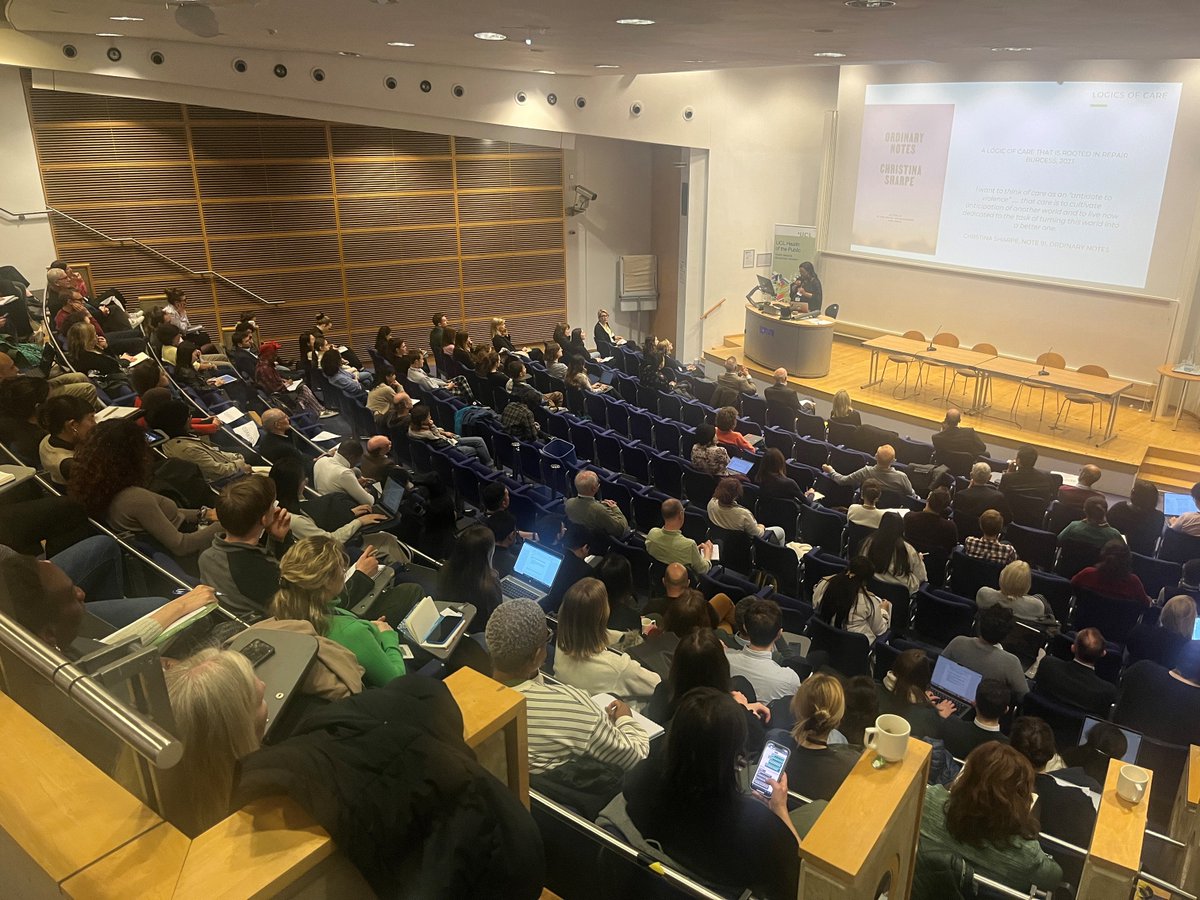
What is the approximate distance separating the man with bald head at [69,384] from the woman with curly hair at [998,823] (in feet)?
16.2

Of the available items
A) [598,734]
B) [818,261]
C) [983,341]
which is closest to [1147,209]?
[983,341]

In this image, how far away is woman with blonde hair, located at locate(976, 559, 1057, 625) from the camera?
4973 millimetres

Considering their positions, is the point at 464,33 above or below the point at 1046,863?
above

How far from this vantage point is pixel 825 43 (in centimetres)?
730

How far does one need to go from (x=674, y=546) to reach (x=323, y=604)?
9.74 ft

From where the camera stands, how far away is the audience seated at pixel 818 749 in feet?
9.95

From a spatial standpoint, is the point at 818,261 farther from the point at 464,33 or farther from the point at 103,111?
the point at 103,111

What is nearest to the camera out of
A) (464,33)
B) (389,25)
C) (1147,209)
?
(389,25)

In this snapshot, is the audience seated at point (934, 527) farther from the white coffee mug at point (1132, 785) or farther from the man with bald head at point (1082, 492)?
the white coffee mug at point (1132, 785)

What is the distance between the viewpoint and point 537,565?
526cm

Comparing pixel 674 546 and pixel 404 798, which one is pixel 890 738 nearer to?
pixel 404 798

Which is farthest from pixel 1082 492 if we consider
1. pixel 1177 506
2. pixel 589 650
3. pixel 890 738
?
pixel 890 738

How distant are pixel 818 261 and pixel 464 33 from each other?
29.4 feet

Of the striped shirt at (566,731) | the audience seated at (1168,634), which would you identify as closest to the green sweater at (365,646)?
the striped shirt at (566,731)
